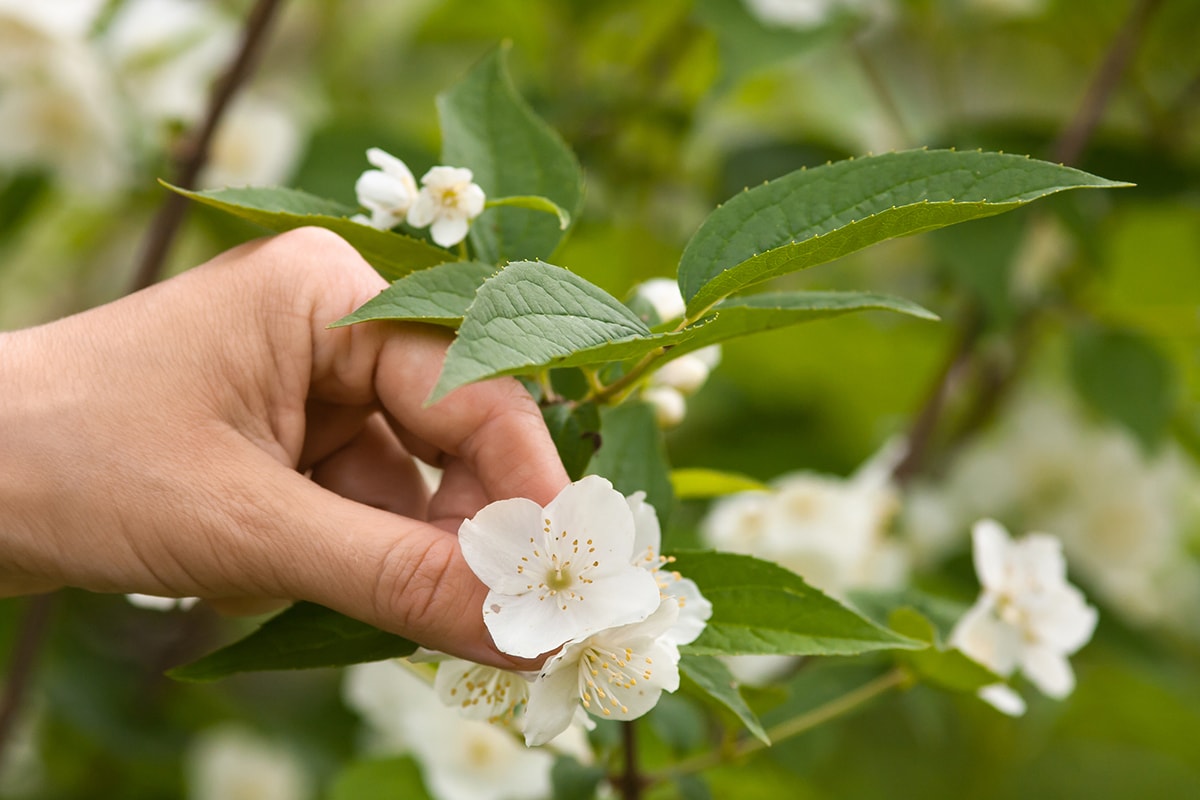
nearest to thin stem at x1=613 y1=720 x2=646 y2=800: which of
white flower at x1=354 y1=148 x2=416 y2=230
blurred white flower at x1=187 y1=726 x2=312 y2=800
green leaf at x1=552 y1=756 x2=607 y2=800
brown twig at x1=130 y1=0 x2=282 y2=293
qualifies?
green leaf at x1=552 y1=756 x2=607 y2=800

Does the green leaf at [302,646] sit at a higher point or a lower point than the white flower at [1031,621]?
higher

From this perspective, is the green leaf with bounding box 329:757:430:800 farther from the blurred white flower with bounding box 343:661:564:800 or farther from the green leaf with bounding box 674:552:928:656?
the green leaf with bounding box 674:552:928:656

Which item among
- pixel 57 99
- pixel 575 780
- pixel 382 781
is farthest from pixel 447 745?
pixel 57 99

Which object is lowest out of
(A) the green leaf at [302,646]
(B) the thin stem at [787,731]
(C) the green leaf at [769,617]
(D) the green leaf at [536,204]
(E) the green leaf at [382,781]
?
(E) the green leaf at [382,781]

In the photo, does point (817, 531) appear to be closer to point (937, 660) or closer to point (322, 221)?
point (937, 660)

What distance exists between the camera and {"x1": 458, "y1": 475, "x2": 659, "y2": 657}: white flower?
19.7 inches

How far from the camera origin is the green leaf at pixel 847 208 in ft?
1.58

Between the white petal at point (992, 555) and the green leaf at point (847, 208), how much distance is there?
34 centimetres

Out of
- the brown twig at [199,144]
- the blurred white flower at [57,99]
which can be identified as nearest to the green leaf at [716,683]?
the brown twig at [199,144]

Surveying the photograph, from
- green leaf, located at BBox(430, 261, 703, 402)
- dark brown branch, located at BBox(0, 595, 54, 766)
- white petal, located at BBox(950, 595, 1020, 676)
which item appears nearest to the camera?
green leaf, located at BBox(430, 261, 703, 402)

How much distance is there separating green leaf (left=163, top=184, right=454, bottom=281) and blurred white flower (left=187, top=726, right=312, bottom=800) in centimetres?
102

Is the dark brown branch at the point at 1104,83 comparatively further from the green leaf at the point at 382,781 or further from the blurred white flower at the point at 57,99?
the blurred white flower at the point at 57,99

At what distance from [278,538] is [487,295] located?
0.18m

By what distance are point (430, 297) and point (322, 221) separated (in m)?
0.10
